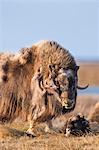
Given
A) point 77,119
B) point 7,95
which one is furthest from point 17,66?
point 77,119

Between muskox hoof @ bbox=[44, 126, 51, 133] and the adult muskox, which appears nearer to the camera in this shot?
the adult muskox

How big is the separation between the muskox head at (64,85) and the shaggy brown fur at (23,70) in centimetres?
7

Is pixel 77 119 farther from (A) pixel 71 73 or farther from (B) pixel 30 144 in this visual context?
(B) pixel 30 144

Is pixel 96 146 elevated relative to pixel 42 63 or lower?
lower

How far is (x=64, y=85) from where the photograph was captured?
9.12 m

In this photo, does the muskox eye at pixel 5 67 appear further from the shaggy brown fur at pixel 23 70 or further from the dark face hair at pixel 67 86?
the dark face hair at pixel 67 86

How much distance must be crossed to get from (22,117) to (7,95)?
34 cm

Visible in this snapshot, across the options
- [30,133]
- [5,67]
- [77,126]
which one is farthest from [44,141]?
[5,67]

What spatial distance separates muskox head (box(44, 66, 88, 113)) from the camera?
9133 mm

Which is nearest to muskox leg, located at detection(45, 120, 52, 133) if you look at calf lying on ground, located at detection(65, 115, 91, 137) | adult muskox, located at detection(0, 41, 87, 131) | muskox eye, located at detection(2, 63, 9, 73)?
adult muskox, located at detection(0, 41, 87, 131)

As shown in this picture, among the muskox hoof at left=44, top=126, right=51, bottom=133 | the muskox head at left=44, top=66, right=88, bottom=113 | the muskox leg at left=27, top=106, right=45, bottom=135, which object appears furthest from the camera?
the muskox hoof at left=44, top=126, right=51, bottom=133

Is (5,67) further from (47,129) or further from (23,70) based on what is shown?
(47,129)

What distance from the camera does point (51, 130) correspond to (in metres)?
9.42

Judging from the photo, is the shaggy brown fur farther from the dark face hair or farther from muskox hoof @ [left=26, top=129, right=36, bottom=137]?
muskox hoof @ [left=26, top=129, right=36, bottom=137]
